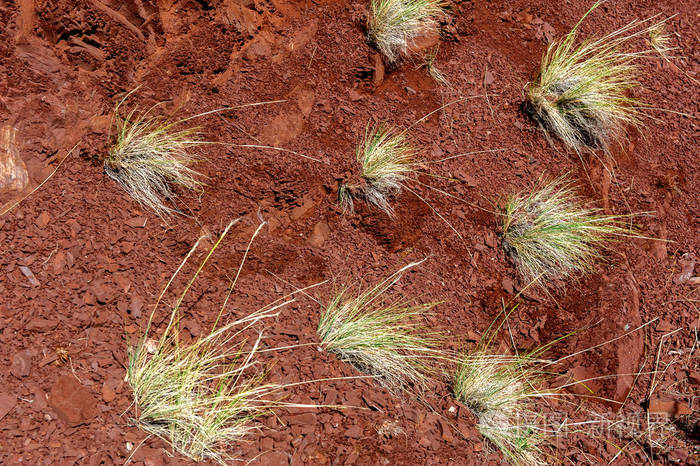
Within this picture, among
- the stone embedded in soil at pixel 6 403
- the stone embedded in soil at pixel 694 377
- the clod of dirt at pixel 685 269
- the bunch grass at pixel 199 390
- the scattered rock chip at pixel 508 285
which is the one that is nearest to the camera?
the stone embedded in soil at pixel 6 403

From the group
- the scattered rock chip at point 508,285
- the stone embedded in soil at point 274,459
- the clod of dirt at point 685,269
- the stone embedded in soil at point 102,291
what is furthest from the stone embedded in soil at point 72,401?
the clod of dirt at point 685,269

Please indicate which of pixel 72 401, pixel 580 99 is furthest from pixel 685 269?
pixel 72 401

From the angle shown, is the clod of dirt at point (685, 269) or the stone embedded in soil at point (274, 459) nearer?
the stone embedded in soil at point (274, 459)

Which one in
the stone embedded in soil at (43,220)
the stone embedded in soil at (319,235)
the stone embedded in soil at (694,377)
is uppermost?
the stone embedded in soil at (43,220)

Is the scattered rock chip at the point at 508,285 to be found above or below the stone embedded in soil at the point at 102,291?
below

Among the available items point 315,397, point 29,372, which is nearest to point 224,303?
point 315,397

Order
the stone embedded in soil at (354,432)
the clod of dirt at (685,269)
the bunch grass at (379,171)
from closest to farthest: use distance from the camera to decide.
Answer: the stone embedded in soil at (354,432), the bunch grass at (379,171), the clod of dirt at (685,269)

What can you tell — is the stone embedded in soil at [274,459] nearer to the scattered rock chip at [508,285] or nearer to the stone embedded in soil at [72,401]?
the stone embedded in soil at [72,401]

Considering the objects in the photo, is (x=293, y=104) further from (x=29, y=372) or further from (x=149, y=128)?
(x=29, y=372)
